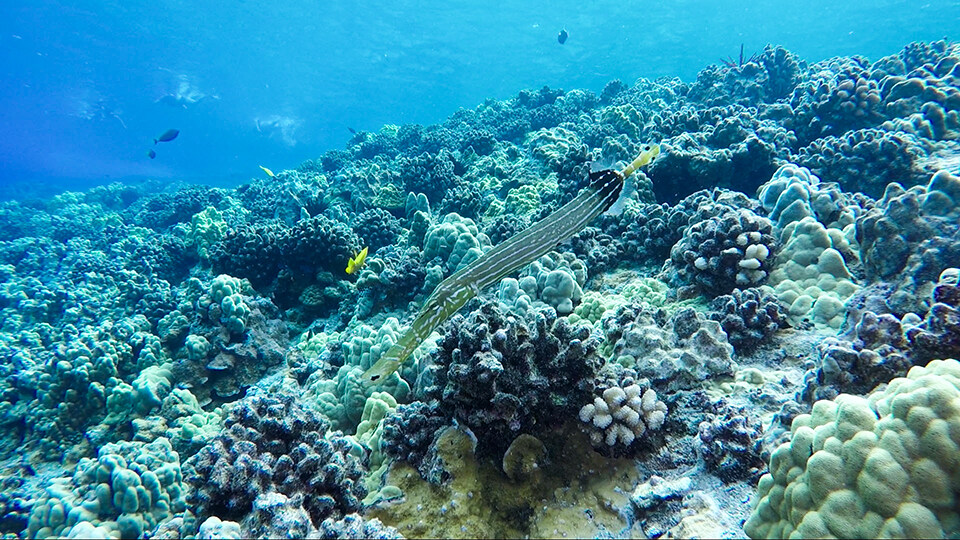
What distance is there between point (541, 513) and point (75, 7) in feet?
303

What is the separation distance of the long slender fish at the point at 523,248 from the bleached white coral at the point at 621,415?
1.34 metres

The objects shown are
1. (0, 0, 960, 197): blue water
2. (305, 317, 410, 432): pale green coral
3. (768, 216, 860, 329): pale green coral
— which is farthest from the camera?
(0, 0, 960, 197): blue water

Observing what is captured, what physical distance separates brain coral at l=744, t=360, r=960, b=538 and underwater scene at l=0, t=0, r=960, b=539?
11 mm

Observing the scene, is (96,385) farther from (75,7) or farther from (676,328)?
(75,7)

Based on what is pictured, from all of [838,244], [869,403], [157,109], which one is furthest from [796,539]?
[157,109]

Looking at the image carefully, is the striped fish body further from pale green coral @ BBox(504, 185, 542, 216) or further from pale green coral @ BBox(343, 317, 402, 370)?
pale green coral @ BBox(504, 185, 542, 216)

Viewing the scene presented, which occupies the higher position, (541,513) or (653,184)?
(653,184)

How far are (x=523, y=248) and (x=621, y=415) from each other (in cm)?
157

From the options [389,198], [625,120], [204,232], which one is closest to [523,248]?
[389,198]

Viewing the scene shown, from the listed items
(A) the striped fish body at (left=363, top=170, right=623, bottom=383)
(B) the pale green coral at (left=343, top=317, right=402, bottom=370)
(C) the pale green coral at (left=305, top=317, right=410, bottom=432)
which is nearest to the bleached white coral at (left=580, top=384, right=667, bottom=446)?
(A) the striped fish body at (left=363, top=170, right=623, bottom=383)

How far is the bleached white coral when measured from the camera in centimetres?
303

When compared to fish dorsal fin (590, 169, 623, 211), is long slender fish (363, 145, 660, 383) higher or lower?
lower

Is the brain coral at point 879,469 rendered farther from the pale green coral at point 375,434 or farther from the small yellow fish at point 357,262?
the small yellow fish at point 357,262

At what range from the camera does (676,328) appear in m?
4.16
